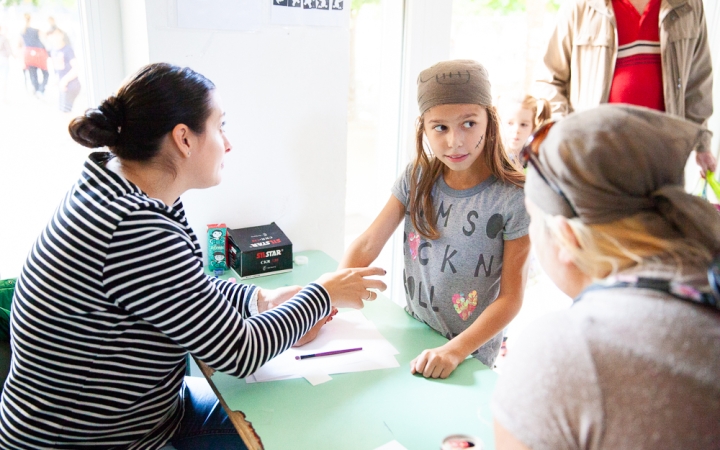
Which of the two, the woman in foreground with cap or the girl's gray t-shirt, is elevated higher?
the woman in foreground with cap

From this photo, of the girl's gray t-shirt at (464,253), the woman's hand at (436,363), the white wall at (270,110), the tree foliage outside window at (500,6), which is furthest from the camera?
the tree foliage outside window at (500,6)

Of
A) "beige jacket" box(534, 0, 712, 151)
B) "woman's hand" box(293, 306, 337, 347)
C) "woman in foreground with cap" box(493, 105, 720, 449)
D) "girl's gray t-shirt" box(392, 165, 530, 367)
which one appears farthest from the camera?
"beige jacket" box(534, 0, 712, 151)

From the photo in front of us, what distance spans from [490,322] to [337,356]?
381 mm

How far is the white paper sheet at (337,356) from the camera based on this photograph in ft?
4.04

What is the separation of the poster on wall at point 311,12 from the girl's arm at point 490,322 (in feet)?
3.35

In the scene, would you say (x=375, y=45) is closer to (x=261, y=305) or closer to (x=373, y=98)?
(x=373, y=98)

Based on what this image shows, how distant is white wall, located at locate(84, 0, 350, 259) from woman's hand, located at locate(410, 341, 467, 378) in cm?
96

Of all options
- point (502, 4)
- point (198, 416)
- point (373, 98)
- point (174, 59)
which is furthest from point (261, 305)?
point (502, 4)

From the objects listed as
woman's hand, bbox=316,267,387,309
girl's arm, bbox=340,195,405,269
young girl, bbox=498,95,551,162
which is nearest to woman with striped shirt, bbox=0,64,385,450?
woman's hand, bbox=316,267,387,309

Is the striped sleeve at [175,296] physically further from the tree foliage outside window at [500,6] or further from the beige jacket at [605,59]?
the tree foliage outside window at [500,6]

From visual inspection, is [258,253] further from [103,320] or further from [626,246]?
[626,246]

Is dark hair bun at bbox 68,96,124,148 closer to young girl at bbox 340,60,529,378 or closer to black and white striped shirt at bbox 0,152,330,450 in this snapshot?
black and white striped shirt at bbox 0,152,330,450

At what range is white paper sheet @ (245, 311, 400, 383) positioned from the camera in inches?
48.5

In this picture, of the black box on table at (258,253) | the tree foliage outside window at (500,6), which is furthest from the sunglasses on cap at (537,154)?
the tree foliage outside window at (500,6)
